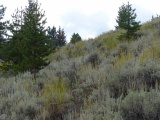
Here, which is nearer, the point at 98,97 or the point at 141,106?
the point at 141,106

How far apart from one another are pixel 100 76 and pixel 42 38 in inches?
177

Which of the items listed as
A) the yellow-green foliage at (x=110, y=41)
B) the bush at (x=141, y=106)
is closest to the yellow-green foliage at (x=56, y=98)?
the bush at (x=141, y=106)

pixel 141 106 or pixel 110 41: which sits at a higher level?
pixel 110 41

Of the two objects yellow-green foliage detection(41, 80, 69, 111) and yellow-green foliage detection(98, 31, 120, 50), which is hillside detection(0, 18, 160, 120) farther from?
yellow-green foliage detection(98, 31, 120, 50)

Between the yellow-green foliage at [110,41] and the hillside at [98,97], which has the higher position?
the yellow-green foliage at [110,41]

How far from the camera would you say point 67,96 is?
18.5 feet

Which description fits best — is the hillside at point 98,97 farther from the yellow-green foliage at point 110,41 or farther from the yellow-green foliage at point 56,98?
the yellow-green foliage at point 110,41

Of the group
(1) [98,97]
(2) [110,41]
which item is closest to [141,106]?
(1) [98,97]

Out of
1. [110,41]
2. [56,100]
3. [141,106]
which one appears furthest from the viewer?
[110,41]

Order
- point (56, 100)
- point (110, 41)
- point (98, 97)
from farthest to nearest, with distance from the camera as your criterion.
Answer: point (110, 41) < point (56, 100) < point (98, 97)

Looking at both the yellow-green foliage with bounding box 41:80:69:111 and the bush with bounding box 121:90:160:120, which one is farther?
the yellow-green foliage with bounding box 41:80:69:111

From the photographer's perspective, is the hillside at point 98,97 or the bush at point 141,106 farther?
the hillside at point 98,97

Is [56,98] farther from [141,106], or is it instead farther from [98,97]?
[141,106]

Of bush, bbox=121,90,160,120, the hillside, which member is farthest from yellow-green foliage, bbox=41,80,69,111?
bush, bbox=121,90,160,120
